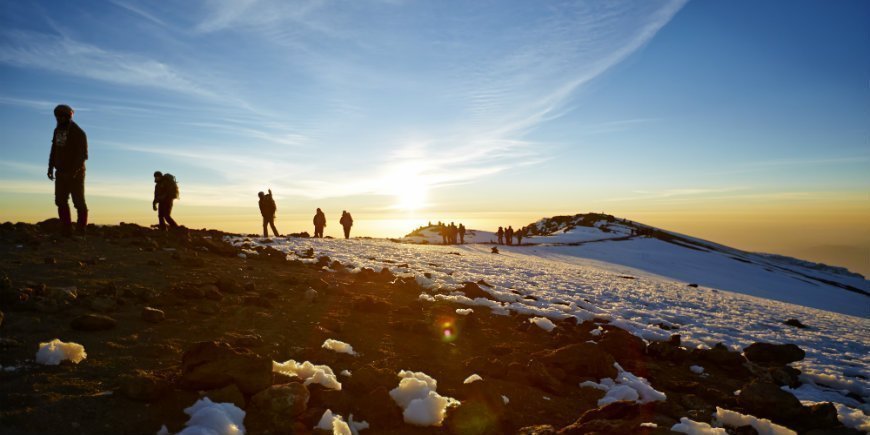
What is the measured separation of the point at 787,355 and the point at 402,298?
7578 mm

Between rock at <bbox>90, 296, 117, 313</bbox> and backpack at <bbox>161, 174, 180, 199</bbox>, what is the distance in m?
12.9

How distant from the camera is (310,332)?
5.77m

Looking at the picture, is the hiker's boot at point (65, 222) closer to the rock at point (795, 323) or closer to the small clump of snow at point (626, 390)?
the small clump of snow at point (626, 390)

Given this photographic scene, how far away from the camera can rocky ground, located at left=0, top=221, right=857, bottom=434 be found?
3.33 metres

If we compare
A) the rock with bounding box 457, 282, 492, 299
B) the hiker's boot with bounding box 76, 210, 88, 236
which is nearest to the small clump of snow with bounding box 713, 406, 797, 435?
the rock with bounding box 457, 282, 492, 299

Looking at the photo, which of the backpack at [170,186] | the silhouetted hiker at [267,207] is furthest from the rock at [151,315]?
the silhouetted hiker at [267,207]

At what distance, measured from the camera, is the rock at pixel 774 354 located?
7789mm

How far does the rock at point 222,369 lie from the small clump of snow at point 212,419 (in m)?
0.26

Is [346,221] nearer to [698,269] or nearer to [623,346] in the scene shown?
[623,346]

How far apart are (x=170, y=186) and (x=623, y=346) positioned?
17.2 meters

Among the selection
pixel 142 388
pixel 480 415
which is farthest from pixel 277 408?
pixel 480 415

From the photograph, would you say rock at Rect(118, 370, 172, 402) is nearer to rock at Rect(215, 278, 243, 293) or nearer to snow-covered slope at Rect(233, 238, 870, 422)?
rock at Rect(215, 278, 243, 293)

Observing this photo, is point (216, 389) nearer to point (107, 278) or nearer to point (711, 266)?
point (107, 278)

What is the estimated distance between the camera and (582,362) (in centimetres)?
565
